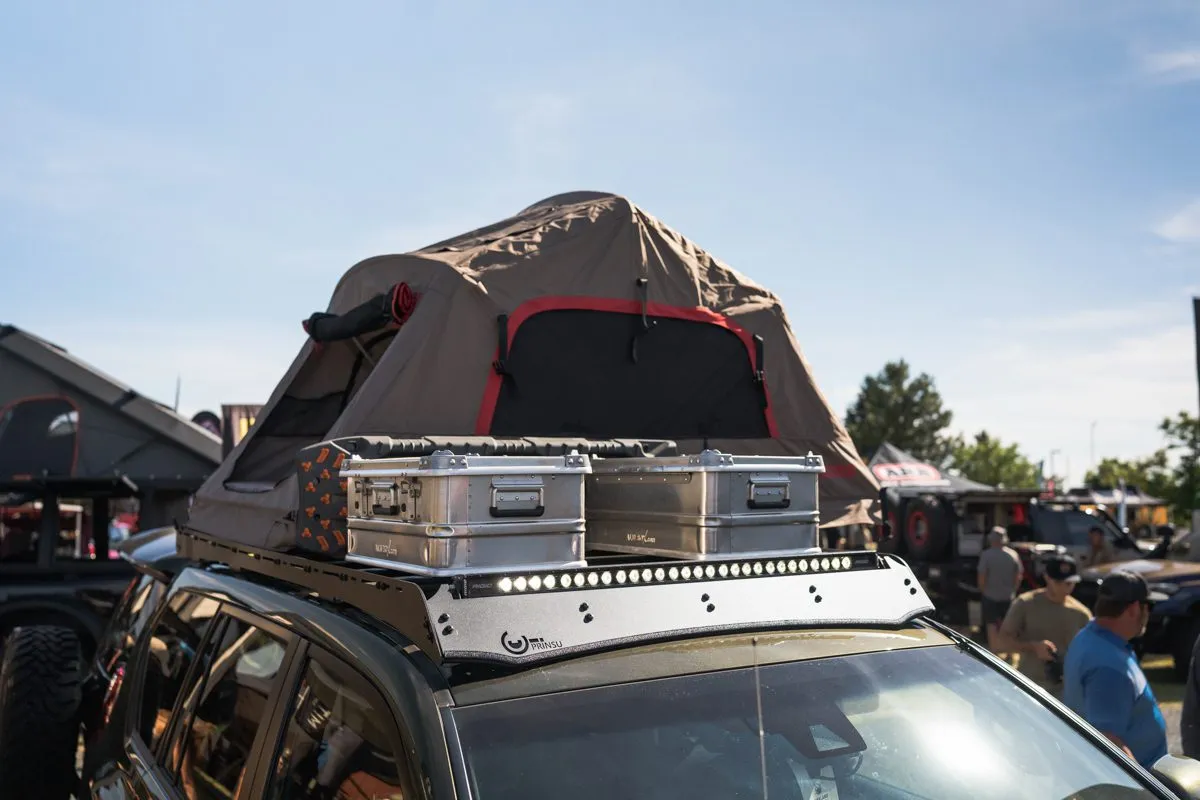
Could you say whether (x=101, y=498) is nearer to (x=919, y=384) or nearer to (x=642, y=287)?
(x=642, y=287)

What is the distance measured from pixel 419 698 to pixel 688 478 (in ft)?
3.11

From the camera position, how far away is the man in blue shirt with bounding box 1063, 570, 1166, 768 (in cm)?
394

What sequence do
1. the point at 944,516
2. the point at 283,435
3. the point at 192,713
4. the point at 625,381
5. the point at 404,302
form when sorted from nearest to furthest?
1. the point at 192,713
2. the point at 404,302
3. the point at 625,381
4. the point at 283,435
5. the point at 944,516

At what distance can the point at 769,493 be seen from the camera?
8.45ft

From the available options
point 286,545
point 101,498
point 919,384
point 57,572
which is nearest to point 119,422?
point 101,498

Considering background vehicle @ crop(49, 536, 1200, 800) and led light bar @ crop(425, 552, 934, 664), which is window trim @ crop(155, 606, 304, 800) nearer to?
background vehicle @ crop(49, 536, 1200, 800)

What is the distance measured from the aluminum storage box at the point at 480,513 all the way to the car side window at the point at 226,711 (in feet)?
1.51

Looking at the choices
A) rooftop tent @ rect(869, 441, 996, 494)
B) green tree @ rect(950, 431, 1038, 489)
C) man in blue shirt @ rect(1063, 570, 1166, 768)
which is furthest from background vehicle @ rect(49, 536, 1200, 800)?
green tree @ rect(950, 431, 1038, 489)

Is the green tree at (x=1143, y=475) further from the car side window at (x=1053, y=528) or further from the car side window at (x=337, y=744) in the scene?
the car side window at (x=337, y=744)

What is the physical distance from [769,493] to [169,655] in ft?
7.06

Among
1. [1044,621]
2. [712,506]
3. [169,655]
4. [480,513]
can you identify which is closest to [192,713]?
[169,655]

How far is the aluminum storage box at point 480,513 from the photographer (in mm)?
2180

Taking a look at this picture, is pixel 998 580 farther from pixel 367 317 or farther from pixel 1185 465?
pixel 1185 465

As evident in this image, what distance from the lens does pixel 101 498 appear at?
32.3 feet
